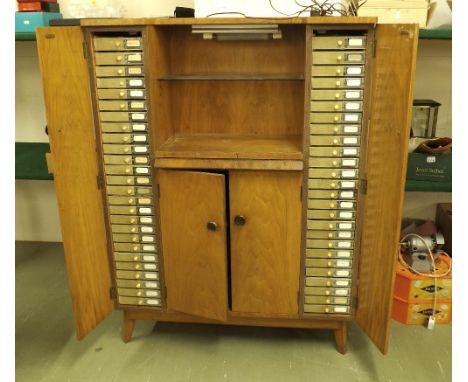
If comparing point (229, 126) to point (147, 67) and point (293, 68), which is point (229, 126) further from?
point (147, 67)

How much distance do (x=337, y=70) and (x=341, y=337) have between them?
114cm

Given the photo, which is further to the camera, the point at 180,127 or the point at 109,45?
the point at 180,127

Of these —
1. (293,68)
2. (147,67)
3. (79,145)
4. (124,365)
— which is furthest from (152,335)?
(293,68)

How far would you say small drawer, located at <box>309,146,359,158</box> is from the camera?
163 cm

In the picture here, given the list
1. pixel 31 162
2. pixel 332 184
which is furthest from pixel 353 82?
pixel 31 162

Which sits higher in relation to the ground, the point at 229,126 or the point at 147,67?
the point at 147,67

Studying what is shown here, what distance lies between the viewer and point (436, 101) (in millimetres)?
2322

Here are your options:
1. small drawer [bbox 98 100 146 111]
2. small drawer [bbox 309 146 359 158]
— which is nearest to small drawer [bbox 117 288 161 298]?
small drawer [bbox 98 100 146 111]

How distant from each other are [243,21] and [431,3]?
0.91 m

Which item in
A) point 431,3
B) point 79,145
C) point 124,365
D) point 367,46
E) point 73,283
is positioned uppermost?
point 431,3

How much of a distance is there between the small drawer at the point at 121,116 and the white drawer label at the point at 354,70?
772 millimetres

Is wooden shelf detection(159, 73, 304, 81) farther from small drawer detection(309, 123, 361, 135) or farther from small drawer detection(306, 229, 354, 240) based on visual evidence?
small drawer detection(306, 229, 354, 240)

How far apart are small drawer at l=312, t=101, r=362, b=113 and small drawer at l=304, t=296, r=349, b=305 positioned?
78 cm

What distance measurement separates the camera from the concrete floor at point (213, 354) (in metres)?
1.83
